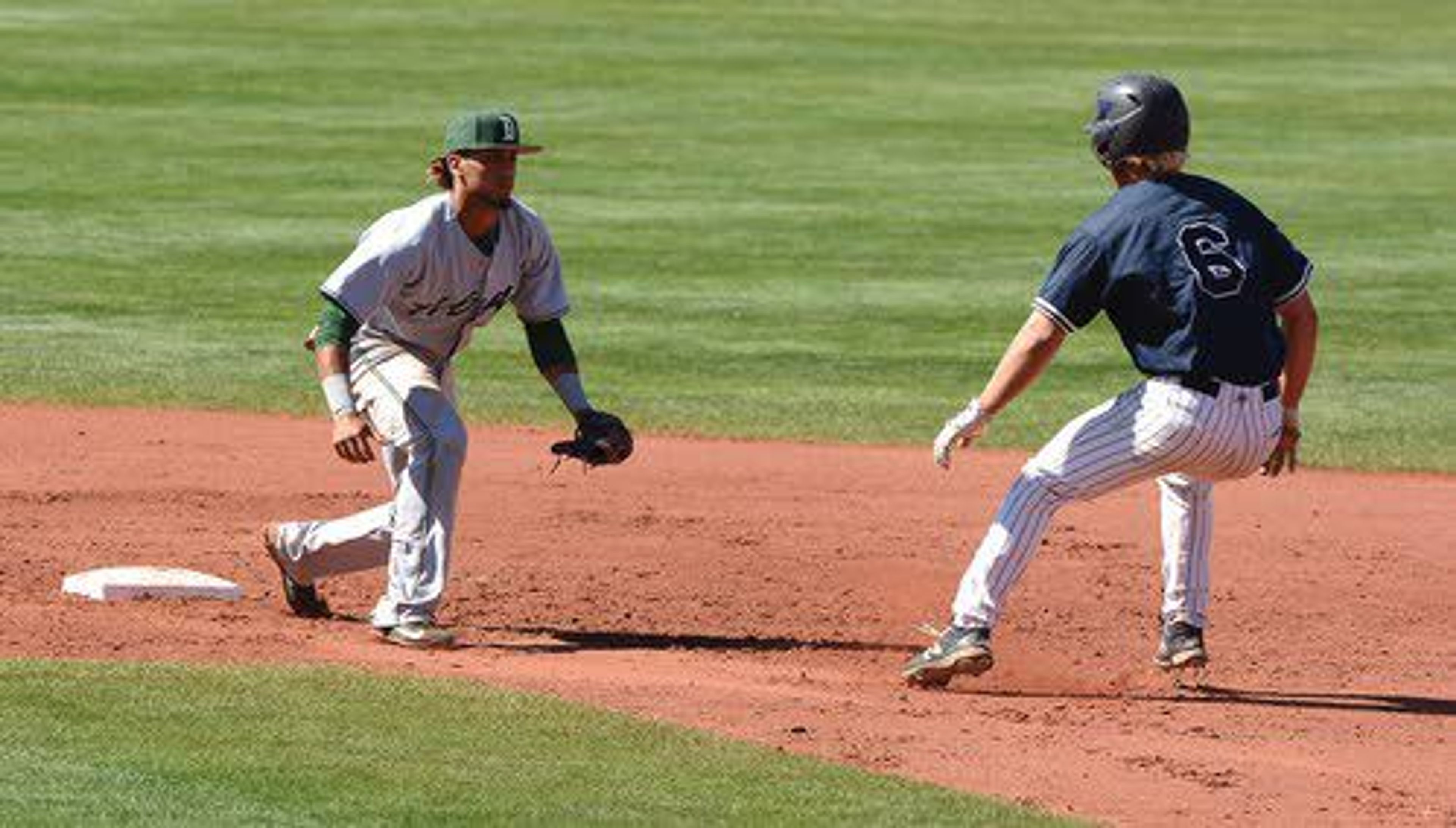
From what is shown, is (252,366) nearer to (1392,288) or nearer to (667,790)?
(1392,288)

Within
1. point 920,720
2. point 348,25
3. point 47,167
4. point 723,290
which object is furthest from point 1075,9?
point 920,720

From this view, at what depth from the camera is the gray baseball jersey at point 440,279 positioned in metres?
9.34

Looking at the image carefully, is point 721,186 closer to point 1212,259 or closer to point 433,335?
point 433,335

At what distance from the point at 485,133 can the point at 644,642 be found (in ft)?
5.68

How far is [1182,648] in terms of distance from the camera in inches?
367

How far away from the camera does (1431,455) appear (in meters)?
14.0

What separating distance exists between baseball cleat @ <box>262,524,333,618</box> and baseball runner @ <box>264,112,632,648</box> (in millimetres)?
425

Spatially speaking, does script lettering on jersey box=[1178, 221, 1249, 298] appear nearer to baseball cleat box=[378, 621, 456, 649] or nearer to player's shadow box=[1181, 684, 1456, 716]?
player's shadow box=[1181, 684, 1456, 716]

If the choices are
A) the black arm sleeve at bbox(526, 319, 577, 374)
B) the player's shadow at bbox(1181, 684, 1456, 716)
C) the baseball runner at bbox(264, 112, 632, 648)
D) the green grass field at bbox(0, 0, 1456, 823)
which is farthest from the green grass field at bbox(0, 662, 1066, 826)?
the player's shadow at bbox(1181, 684, 1456, 716)

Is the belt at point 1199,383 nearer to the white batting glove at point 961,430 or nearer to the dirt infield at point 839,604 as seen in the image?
the white batting glove at point 961,430

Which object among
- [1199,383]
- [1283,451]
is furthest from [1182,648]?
[1199,383]

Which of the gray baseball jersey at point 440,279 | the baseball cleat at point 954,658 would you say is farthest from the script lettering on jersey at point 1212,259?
the gray baseball jersey at point 440,279

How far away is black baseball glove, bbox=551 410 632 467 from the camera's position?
9.62 meters

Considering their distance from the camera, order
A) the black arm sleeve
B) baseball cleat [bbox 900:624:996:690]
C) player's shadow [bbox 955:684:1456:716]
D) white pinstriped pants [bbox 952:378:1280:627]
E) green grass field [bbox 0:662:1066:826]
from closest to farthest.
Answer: green grass field [bbox 0:662:1066:826] < white pinstriped pants [bbox 952:378:1280:627] < baseball cleat [bbox 900:624:996:690] < player's shadow [bbox 955:684:1456:716] < the black arm sleeve
